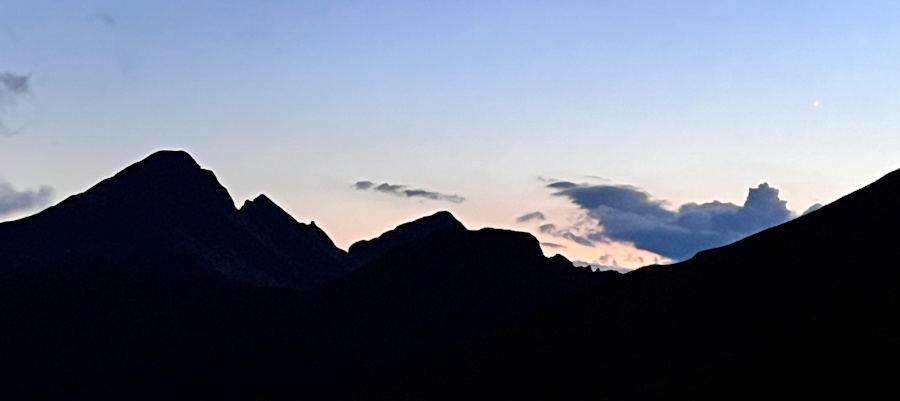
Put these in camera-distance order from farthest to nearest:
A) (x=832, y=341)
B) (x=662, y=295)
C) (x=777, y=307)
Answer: (x=662, y=295) < (x=777, y=307) < (x=832, y=341)

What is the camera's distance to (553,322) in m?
178

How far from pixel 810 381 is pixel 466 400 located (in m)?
69.1

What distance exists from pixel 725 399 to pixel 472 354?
297 ft

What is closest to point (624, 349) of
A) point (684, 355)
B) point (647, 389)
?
point (684, 355)

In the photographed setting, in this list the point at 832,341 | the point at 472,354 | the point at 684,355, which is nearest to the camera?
the point at 832,341


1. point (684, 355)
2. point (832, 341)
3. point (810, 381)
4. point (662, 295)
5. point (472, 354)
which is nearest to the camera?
point (810, 381)

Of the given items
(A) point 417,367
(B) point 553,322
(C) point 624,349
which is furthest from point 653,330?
(A) point 417,367

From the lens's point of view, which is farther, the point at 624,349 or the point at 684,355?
the point at 624,349

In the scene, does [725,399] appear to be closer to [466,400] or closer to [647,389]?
[647,389]

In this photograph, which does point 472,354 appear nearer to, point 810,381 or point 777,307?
point 777,307

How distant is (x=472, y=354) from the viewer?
183m

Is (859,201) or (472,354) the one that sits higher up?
Result: (859,201)

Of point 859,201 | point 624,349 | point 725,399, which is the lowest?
point 725,399

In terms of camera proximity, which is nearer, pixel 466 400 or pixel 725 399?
pixel 725 399
